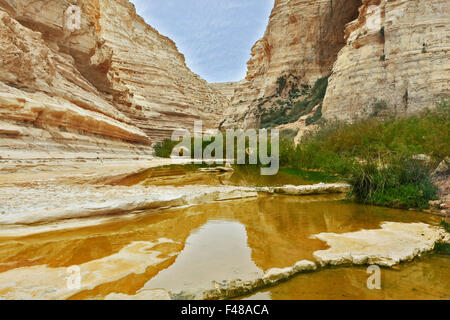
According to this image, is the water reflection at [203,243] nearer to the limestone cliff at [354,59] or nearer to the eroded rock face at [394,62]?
the eroded rock face at [394,62]

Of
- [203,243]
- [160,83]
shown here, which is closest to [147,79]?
[160,83]

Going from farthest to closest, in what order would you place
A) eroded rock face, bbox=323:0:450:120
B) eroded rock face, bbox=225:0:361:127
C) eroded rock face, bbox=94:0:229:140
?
eroded rock face, bbox=94:0:229:140 < eroded rock face, bbox=225:0:361:127 < eroded rock face, bbox=323:0:450:120

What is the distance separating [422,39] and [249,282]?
1614 centimetres

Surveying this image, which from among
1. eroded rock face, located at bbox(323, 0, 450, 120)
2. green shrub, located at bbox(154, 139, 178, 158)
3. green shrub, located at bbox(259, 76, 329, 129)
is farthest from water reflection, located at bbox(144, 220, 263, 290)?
green shrub, located at bbox(259, 76, 329, 129)

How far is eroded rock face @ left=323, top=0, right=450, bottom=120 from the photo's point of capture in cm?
1188

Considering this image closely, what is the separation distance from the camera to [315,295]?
1409mm

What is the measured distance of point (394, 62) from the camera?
44.5ft

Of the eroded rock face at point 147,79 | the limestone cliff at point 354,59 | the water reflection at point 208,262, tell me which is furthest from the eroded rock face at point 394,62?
the eroded rock face at point 147,79

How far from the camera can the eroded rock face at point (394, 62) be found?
468 inches

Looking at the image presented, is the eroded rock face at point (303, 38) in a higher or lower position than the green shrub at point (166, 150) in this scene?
higher

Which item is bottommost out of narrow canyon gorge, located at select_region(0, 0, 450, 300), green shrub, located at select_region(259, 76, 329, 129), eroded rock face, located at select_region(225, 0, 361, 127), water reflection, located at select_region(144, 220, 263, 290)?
water reflection, located at select_region(144, 220, 263, 290)

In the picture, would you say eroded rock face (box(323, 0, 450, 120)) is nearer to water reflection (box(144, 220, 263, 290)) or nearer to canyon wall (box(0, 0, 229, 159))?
canyon wall (box(0, 0, 229, 159))

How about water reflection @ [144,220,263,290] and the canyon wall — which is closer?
water reflection @ [144,220,263,290]

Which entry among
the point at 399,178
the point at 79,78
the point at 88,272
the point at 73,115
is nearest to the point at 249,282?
the point at 88,272
